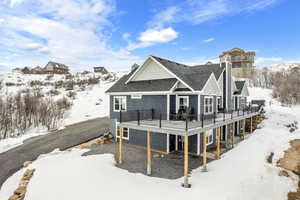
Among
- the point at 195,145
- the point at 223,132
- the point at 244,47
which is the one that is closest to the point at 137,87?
the point at 195,145

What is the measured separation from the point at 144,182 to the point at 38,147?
11446 millimetres

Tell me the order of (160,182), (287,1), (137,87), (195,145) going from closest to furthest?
(160,182) → (195,145) → (137,87) → (287,1)

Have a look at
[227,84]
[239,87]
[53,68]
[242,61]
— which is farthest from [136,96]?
[53,68]

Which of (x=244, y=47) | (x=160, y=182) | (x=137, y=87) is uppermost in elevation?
(x=244, y=47)

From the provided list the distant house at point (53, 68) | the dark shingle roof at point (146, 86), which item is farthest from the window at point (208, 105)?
the distant house at point (53, 68)

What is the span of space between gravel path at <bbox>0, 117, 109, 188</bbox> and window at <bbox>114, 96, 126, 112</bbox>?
383cm

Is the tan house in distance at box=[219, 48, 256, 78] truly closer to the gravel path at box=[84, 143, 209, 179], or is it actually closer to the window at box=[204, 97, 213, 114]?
the window at box=[204, 97, 213, 114]

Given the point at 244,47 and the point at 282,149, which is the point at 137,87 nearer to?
the point at 282,149

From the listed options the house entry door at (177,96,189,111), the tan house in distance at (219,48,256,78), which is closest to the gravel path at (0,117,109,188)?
the house entry door at (177,96,189,111)

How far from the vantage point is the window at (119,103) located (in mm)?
14852

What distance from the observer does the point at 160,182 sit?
7.99 m

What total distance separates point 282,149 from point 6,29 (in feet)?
97.4

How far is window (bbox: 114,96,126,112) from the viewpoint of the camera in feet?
48.7

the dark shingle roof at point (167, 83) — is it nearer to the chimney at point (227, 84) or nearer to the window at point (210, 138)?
the chimney at point (227, 84)
